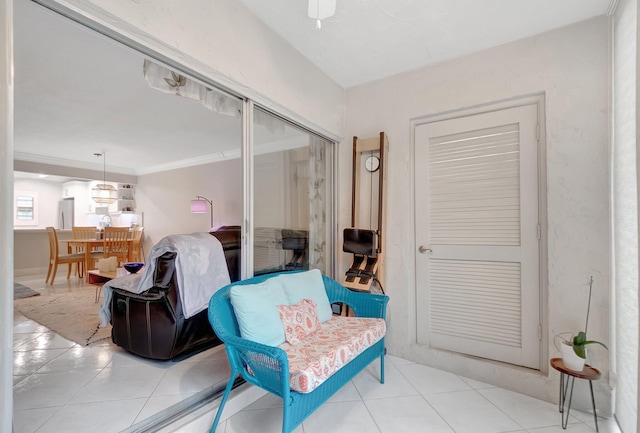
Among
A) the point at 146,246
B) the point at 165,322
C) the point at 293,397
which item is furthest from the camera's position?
the point at 146,246

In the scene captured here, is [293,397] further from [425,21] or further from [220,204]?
[425,21]

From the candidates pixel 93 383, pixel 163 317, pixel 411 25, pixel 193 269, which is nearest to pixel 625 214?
pixel 411 25

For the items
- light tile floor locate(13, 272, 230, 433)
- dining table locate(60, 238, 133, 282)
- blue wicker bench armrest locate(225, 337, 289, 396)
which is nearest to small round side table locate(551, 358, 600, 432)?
blue wicker bench armrest locate(225, 337, 289, 396)

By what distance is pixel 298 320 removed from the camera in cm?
192

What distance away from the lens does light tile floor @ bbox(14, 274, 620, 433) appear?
171 centimetres

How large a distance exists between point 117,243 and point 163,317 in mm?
2979

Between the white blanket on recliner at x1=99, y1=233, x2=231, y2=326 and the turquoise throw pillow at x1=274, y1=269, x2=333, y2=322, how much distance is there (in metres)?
0.59

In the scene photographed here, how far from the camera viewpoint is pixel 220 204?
3143 mm

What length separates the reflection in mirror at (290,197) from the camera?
2.22 m

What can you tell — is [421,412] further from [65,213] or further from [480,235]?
[65,213]

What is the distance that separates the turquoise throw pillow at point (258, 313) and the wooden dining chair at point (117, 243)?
379cm

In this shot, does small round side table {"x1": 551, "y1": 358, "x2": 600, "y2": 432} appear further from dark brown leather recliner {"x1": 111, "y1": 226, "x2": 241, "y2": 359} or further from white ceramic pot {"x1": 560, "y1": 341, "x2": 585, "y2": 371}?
dark brown leather recliner {"x1": 111, "y1": 226, "x2": 241, "y2": 359}

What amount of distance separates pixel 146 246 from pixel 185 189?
137 centimetres

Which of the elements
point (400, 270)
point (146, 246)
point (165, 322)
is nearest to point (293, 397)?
point (165, 322)
